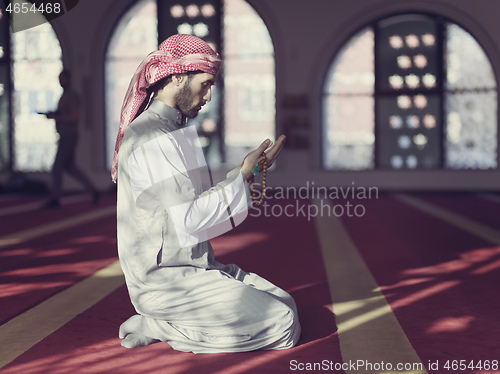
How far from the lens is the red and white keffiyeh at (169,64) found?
8.43ft

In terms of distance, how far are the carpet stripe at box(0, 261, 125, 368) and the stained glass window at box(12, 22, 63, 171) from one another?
9102mm

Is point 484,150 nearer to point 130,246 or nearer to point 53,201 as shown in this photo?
point 53,201

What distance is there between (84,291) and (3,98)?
10197mm

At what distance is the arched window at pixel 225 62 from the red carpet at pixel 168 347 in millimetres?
7771

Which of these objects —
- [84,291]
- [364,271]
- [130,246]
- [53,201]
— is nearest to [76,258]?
[84,291]

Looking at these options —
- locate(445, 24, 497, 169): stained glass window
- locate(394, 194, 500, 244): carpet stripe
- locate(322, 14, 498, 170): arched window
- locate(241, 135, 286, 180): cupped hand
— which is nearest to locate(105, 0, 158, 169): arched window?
locate(322, 14, 498, 170): arched window

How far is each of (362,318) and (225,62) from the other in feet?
33.3

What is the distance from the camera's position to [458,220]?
7500 millimetres

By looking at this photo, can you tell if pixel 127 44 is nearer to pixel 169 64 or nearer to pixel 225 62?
pixel 225 62

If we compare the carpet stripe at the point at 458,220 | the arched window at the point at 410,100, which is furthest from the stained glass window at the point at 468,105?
the carpet stripe at the point at 458,220

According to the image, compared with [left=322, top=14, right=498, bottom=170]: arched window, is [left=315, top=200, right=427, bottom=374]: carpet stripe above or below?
below

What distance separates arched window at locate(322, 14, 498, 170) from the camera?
1230 cm

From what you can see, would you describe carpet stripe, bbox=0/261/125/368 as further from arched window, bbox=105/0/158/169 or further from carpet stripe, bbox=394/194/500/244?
arched window, bbox=105/0/158/169

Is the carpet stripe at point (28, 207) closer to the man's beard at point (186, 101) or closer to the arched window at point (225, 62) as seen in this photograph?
the arched window at point (225, 62)
